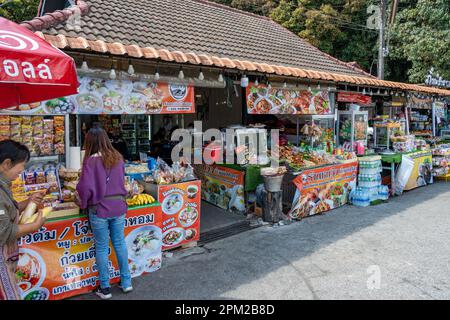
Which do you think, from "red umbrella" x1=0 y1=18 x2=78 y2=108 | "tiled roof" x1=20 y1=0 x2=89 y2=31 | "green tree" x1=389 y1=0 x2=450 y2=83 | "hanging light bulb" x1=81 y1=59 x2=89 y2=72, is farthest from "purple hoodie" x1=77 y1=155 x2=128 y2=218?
"green tree" x1=389 y1=0 x2=450 y2=83

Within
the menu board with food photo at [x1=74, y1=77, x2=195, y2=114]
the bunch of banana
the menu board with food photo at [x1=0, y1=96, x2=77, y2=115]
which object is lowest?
the bunch of banana

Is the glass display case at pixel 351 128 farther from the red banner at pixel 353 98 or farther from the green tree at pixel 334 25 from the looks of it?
the green tree at pixel 334 25

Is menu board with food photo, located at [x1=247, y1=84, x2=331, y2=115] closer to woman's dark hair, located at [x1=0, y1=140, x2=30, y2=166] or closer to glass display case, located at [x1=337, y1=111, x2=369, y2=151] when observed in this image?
glass display case, located at [x1=337, y1=111, x2=369, y2=151]

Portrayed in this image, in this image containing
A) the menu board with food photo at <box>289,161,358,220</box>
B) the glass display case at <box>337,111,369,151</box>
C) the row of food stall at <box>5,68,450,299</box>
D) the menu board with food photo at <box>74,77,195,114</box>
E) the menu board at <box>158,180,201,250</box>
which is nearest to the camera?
the row of food stall at <box>5,68,450,299</box>

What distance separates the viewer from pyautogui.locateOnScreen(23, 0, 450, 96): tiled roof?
4.99 m

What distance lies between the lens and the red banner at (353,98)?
29.6 feet

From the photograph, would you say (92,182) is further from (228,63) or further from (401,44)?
(401,44)

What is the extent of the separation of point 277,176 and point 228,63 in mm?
2229

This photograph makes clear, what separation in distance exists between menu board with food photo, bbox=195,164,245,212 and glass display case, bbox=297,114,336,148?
2.50 m

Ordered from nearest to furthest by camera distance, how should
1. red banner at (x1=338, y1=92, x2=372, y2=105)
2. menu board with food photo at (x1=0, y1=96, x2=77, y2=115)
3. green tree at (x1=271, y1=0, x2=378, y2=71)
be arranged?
menu board with food photo at (x1=0, y1=96, x2=77, y2=115) → red banner at (x1=338, y1=92, x2=372, y2=105) → green tree at (x1=271, y1=0, x2=378, y2=71)

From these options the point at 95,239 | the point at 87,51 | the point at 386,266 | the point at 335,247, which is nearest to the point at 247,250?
the point at 335,247

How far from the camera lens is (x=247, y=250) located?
5.32 metres

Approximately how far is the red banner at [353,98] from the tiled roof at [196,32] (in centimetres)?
100

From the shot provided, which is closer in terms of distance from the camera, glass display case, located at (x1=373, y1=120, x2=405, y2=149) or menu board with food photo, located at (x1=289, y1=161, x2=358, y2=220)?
menu board with food photo, located at (x1=289, y1=161, x2=358, y2=220)
